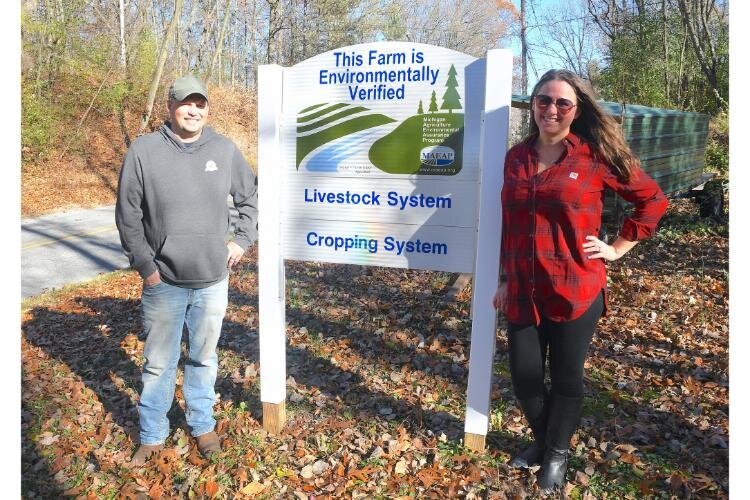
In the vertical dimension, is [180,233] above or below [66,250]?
above

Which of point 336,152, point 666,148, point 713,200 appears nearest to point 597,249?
point 336,152

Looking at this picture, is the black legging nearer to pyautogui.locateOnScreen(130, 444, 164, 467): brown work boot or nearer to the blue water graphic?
the blue water graphic

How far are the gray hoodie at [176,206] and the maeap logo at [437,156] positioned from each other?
118 centimetres

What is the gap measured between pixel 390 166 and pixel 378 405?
6.44ft

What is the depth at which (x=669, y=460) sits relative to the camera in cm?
356

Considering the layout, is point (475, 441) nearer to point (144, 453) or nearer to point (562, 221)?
point (562, 221)

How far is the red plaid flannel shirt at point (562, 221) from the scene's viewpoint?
277 centimetres

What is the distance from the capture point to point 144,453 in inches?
143

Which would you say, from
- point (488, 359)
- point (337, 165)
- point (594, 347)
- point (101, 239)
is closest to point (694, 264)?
point (594, 347)

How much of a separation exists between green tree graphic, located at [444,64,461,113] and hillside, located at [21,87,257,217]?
1522 cm

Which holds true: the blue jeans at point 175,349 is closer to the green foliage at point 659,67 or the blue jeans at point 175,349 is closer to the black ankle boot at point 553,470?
the black ankle boot at point 553,470

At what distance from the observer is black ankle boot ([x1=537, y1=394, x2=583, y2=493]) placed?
310cm

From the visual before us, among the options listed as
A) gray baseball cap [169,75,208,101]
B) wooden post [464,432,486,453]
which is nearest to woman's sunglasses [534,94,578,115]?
gray baseball cap [169,75,208,101]

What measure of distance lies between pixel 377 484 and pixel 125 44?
24.1 m
